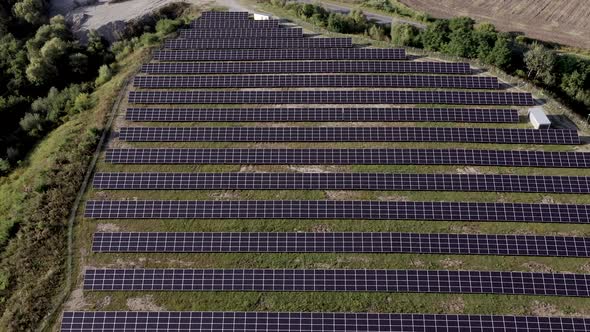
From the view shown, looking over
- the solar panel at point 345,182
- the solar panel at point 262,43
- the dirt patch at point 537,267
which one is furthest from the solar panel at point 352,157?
the solar panel at point 262,43

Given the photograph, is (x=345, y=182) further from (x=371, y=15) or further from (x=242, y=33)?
(x=371, y=15)

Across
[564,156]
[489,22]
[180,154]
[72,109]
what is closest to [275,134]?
[180,154]

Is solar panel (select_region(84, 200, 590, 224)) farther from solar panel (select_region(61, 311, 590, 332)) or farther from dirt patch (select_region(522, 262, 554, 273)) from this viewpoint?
solar panel (select_region(61, 311, 590, 332))

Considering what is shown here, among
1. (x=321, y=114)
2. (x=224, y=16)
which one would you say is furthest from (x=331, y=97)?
(x=224, y=16)

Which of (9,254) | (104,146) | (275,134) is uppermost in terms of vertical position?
(275,134)

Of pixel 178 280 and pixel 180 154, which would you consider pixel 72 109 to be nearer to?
pixel 180 154

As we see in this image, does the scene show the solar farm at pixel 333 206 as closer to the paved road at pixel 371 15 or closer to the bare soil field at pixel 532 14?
the paved road at pixel 371 15
